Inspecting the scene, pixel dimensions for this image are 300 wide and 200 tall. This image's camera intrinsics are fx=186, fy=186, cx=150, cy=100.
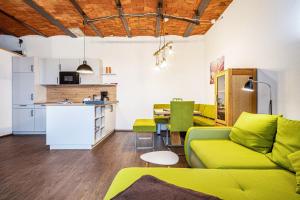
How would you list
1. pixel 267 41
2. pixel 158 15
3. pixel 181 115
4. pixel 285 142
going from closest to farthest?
pixel 285 142, pixel 267 41, pixel 158 15, pixel 181 115

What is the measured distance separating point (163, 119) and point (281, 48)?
3498 millimetres

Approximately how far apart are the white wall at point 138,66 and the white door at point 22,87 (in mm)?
1016

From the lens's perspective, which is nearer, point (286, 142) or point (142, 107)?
point (286, 142)

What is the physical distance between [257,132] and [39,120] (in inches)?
233

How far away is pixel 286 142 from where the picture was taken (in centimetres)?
169

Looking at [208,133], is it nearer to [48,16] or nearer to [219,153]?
[219,153]

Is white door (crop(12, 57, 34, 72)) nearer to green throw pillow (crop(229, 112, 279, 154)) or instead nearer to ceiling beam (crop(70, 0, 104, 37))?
ceiling beam (crop(70, 0, 104, 37))

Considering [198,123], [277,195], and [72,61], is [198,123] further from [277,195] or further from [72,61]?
[72,61]

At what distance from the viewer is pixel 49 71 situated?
19.6 feet

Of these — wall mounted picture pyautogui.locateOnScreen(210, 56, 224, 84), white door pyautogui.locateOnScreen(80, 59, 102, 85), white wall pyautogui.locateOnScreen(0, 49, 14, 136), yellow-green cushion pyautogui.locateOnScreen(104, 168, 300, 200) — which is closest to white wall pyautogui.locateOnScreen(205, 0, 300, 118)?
wall mounted picture pyautogui.locateOnScreen(210, 56, 224, 84)

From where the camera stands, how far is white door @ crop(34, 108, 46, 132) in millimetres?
5754

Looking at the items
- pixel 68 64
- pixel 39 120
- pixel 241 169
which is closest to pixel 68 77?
pixel 68 64

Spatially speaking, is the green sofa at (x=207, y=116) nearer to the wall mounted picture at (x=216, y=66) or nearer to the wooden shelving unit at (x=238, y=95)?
the wall mounted picture at (x=216, y=66)

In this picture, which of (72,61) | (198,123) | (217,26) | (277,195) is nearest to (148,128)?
(198,123)
